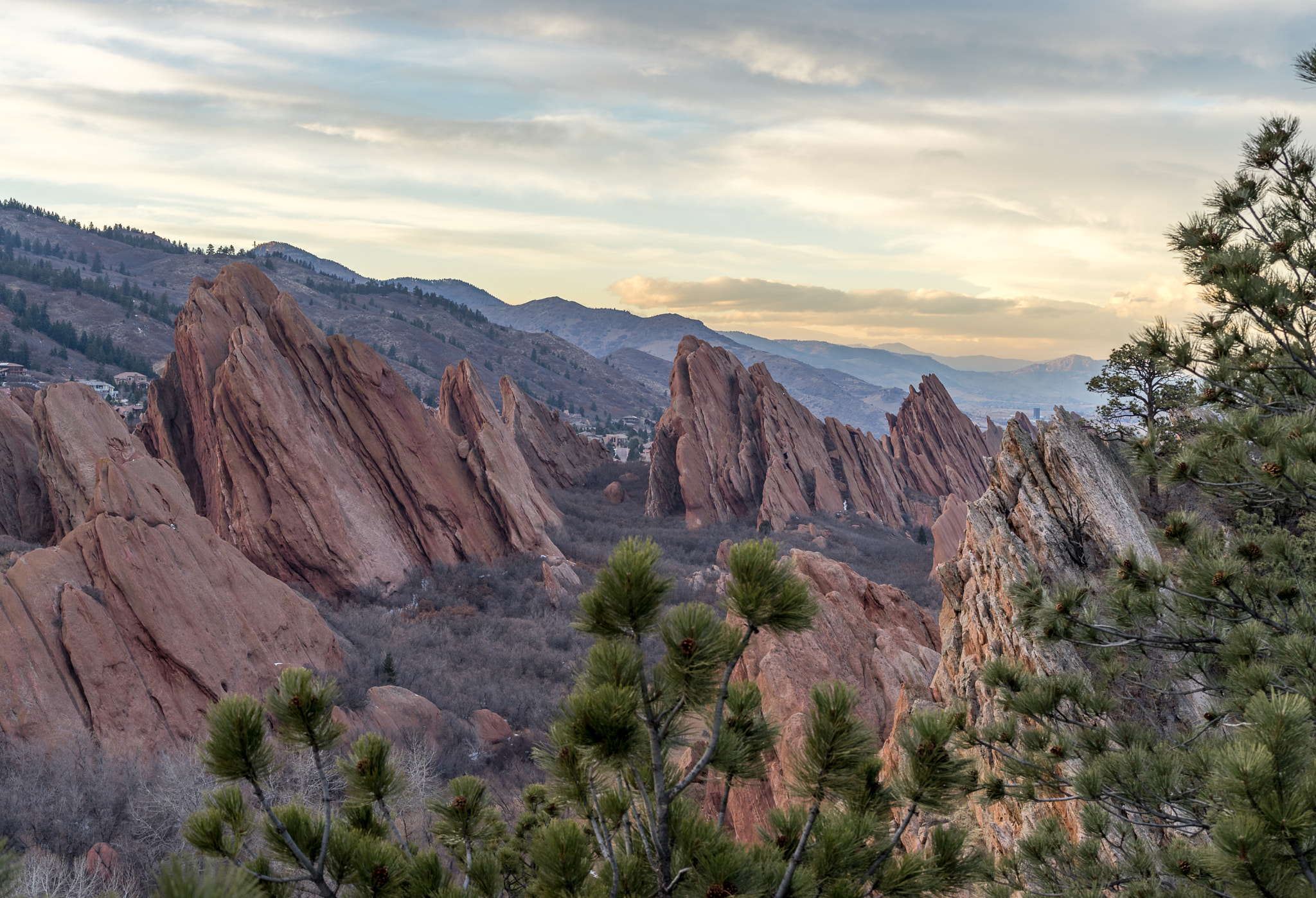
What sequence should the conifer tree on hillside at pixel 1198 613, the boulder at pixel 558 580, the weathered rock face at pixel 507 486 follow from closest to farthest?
the conifer tree on hillside at pixel 1198 613
the boulder at pixel 558 580
the weathered rock face at pixel 507 486

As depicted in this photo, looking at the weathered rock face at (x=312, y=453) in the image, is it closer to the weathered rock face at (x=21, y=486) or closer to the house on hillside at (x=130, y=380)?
the weathered rock face at (x=21, y=486)

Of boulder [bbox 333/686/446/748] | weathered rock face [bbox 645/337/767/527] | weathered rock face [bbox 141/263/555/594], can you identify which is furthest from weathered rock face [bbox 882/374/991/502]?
boulder [bbox 333/686/446/748]

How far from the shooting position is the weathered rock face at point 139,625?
613 inches

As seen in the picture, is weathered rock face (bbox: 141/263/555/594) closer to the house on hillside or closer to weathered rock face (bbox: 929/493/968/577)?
weathered rock face (bbox: 929/493/968/577)

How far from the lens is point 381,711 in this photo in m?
19.0

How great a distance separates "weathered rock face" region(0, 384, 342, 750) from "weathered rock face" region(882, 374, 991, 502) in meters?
66.8

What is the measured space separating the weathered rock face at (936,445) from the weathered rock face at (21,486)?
228 feet

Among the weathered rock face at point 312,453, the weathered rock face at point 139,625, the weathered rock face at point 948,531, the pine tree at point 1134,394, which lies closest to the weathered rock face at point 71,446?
the weathered rock face at point 312,453

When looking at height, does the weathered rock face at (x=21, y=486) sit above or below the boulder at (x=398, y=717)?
above

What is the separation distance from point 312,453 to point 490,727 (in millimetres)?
16341

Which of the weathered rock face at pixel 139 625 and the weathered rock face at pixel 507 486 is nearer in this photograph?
the weathered rock face at pixel 139 625

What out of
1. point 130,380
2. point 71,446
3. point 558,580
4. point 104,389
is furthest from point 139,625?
point 130,380

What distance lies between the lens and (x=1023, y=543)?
10.1 metres

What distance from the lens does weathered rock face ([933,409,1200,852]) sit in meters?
9.28
